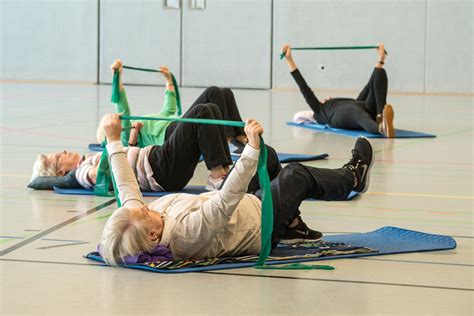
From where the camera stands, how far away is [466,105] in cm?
1238

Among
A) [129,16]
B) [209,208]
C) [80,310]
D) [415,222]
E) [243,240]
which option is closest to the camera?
[80,310]

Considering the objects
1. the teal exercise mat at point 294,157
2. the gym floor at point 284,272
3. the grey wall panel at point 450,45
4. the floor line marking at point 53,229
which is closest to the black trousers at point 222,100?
the teal exercise mat at point 294,157

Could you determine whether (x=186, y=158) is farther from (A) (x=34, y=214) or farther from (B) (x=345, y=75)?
(B) (x=345, y=75)

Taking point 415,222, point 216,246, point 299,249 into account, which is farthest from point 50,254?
point 415,222

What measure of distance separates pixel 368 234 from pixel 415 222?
0.48m

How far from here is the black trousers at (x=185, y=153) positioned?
4.96m

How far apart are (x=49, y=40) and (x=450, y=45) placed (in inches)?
271

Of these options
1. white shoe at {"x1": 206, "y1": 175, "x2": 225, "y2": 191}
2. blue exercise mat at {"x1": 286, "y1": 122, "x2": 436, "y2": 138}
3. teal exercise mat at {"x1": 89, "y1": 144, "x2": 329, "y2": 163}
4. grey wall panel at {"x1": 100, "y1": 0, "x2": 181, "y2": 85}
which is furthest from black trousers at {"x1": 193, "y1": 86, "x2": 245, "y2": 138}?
grey wall panel at {"x1": 100, "y1": 0, "x2": 181, "y2": 85}

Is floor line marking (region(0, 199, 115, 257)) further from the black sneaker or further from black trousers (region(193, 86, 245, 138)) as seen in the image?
black trousers (region(193, 86, 245, 138))

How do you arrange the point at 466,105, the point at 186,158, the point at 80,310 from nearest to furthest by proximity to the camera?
the point at 80,310, the point at 186,158, the point at 466,105

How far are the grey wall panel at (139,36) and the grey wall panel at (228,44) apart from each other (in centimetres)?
25

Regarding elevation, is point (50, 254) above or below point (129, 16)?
below

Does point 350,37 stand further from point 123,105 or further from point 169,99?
point 123,105

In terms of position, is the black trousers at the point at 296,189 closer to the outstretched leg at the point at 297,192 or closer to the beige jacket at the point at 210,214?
the outstretched leg at the point at 297,192
